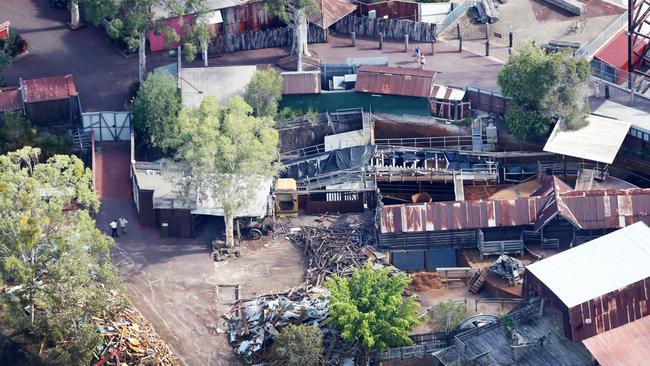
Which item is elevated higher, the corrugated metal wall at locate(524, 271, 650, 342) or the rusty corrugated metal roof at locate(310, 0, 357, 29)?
the rusty corrugated metal roof at locate(310, 0, 357, 29)

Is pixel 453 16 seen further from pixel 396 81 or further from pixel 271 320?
pixel 271 320

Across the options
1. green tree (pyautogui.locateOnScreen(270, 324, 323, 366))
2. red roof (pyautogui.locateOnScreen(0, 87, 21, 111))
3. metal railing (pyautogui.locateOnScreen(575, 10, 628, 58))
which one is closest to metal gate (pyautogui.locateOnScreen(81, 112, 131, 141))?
red roof (pyautogui.locateOnScreen(0, 87, 21, 111))

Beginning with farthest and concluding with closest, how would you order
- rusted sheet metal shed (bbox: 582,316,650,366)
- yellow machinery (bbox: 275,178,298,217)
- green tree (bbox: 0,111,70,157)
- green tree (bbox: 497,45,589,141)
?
1. green tree (bbox: 0,111,70,157)
2. yellow machinery (bbox: 275,178,298,217)
3. green tree (bbox: 497,45,589,141)
4. rusted sheet metal shed (bbox: 582,316,650,366)

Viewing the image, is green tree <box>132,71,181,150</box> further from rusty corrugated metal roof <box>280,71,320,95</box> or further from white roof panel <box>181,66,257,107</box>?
rusty corrugated metal roof <box>280,71,320,95</box>

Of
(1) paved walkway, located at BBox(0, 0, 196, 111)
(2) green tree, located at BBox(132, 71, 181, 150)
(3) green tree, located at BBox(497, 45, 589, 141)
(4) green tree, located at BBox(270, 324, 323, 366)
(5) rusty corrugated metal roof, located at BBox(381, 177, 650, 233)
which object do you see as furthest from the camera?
(1) paved walkway, located at BBox(0, 0, 196, 111)

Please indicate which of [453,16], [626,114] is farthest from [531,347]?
[453,16]

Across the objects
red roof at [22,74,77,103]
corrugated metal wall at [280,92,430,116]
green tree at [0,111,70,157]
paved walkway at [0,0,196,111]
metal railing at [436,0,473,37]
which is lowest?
green tree at [0,111,70,157]
